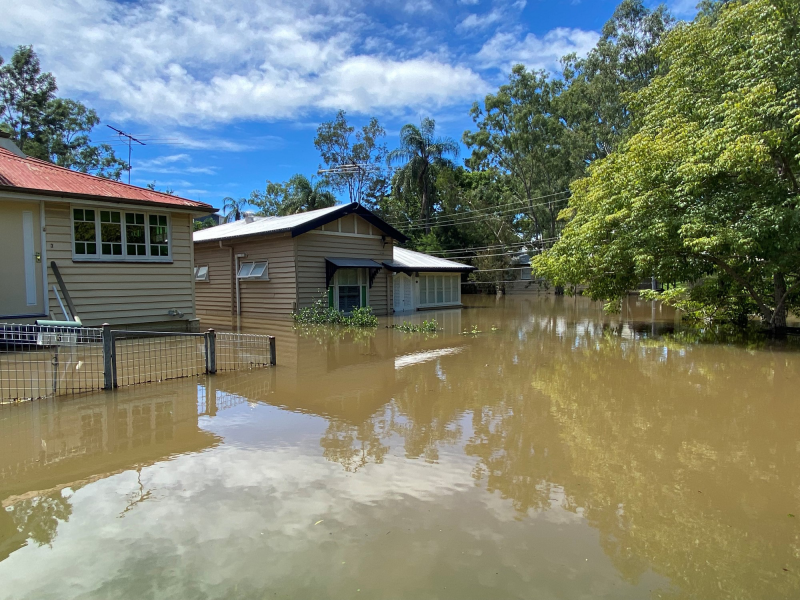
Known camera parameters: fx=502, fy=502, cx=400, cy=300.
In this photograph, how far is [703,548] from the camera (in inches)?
130

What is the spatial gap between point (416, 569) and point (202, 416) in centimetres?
402

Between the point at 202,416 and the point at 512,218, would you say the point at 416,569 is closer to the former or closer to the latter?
the point at 202,416

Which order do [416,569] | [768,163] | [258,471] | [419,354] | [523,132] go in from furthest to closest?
1. [523,132]
2. [768,163]
3. [419,354]
4. [258,471]
5. [416,569]

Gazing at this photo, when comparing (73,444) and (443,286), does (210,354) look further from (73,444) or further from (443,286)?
(443,286)

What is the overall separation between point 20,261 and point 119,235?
216cm

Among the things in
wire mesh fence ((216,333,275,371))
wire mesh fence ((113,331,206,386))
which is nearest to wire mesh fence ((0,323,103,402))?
wire mesh fence ((113,331,206,386))

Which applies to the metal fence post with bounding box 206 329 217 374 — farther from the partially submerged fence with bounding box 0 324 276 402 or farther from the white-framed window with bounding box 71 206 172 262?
the white-framed window with bounding box 71 206 172 262

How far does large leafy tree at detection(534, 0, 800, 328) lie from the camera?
11.3 metres

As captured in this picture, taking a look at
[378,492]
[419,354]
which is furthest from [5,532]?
[419,354]

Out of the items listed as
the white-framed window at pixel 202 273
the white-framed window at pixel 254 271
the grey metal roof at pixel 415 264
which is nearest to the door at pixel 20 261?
the white-framed window at pixel 254 271

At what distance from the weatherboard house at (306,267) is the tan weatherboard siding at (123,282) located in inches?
166

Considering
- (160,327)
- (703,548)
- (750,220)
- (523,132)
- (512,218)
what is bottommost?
(703,548)

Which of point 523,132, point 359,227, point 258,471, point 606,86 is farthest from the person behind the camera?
point 523,132

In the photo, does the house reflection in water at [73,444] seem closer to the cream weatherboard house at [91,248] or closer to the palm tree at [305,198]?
the cream weatherboard house at [91,248]
